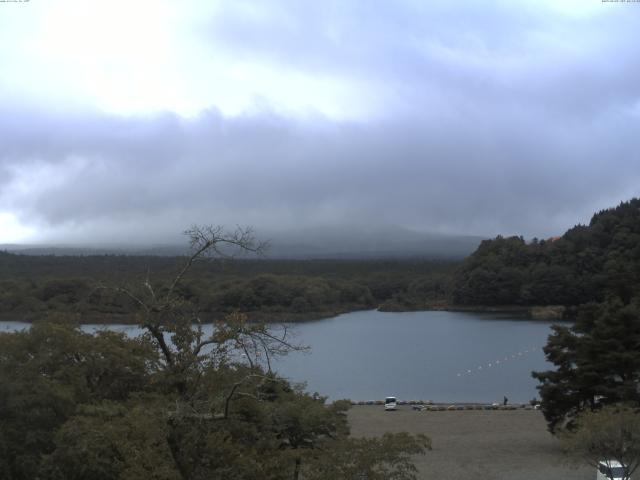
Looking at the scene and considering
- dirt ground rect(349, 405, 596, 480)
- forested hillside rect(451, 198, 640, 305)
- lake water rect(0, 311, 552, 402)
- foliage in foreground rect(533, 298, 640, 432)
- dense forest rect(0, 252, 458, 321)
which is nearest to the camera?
dirt ground rect(349, 405, 596, 480)

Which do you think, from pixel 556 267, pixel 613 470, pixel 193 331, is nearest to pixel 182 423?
pixel 193 331

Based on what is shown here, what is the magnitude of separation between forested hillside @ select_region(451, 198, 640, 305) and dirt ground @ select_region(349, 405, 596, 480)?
48178mm

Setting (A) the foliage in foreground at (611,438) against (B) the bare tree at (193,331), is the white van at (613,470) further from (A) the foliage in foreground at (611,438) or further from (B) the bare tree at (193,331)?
(B) the bare tree at (193,331)

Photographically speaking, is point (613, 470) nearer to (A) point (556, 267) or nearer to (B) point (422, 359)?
(B) point (422, 359)

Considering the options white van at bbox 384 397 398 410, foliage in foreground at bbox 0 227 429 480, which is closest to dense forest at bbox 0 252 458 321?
white van at bbox 384 397 398 410

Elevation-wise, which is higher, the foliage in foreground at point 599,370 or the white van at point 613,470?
the foliage in foreground at point 599,370

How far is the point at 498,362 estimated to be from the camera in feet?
131

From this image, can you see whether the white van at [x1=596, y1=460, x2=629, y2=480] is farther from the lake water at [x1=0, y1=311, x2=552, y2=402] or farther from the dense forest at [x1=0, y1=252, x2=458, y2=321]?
the dense forest at [x1=0, y1=252, x2=458, y2=321]

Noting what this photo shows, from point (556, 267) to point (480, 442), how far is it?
188 ft

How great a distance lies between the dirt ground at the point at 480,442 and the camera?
1556 centimetres

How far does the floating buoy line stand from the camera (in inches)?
1458

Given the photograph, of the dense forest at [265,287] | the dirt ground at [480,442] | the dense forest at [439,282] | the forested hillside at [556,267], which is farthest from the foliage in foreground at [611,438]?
the forested hillside at [556,267]

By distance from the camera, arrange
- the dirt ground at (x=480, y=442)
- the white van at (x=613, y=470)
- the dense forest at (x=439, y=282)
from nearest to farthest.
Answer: the white van at (x=613, y=470) → the dirt ground at (x=480, y=442) → the dense forest at (x=439, y=282)

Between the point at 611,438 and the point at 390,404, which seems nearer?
the point at 611,438
